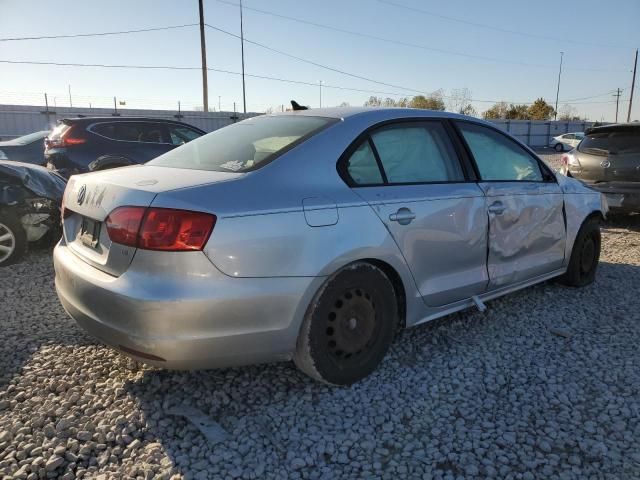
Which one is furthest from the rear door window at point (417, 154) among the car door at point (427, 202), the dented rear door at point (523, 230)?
the dented rear door at point (523, 230)

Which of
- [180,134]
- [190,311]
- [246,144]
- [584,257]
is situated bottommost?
[584,257]

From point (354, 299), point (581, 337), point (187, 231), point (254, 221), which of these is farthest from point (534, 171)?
point (187, 231)


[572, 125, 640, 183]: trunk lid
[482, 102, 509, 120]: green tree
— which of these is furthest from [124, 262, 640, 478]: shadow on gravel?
A: [482, 102, 509, 120]: green tree

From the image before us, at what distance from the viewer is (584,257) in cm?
473

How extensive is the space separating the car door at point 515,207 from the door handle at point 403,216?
2.57ft

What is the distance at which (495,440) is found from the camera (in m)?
2.40

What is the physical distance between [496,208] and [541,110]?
66729mm

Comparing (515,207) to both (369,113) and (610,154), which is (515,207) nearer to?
(369,113)

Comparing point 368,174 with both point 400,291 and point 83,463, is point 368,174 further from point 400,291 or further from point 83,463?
point 83,463

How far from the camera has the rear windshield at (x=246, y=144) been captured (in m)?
2.77

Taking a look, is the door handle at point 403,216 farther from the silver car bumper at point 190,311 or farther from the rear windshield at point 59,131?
the rear windshield at point 59,131

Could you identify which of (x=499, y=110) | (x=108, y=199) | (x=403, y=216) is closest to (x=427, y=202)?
(x=403, y=216)

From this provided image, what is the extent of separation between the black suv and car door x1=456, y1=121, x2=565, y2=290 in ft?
20.4

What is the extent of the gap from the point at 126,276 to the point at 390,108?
78.1 inches
